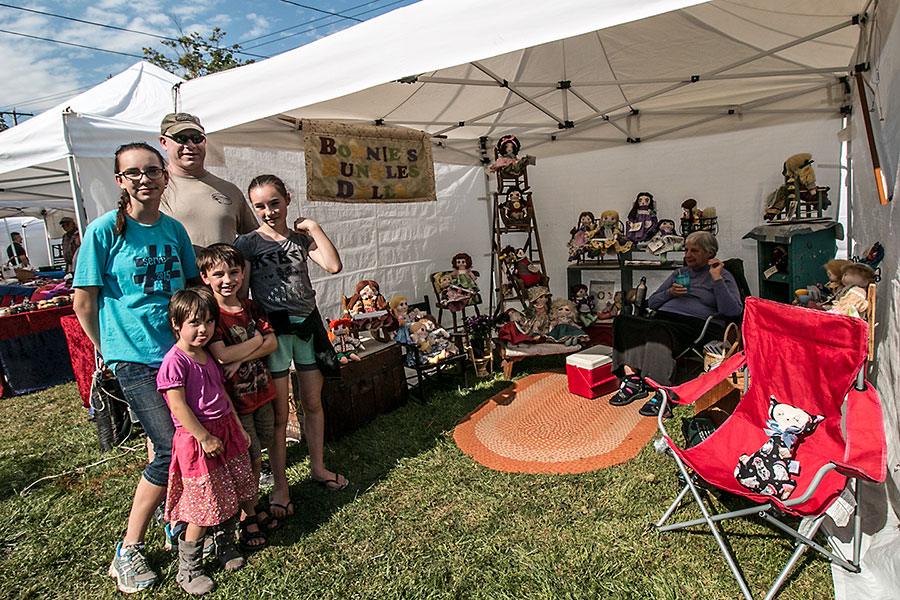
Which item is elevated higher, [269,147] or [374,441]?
[269,147]

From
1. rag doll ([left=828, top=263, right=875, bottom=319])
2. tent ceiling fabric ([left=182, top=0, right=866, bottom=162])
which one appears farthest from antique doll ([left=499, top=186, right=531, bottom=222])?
rag doll ([left=828, top=263, right=875, bottom=319])

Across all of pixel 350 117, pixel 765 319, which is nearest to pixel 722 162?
pixel 765 319

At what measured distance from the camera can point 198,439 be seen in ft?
6.40

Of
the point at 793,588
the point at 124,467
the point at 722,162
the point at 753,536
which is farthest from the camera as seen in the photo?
the point at 722,162

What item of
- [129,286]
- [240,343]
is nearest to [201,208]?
[129,286]

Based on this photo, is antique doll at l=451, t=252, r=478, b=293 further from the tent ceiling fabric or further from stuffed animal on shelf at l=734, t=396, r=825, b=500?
stuffed animal on shelf at l=734, t=396, r=825, b=500

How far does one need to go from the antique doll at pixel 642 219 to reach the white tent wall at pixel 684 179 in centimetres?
25

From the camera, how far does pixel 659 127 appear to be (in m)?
5.34

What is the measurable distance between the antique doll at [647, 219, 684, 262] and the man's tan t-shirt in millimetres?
4420

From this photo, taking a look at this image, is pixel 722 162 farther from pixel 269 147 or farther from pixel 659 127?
pixel 269 147

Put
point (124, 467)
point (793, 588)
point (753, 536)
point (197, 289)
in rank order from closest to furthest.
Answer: point (793, 588) < point (197, 289) < point (753, 536) < point (124, 467)

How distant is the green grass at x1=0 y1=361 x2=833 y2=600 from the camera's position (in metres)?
1.97

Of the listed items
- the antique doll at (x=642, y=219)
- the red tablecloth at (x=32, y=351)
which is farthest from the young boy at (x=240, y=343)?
the antique doll at (x=642, y=219)

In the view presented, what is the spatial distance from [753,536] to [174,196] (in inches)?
126
